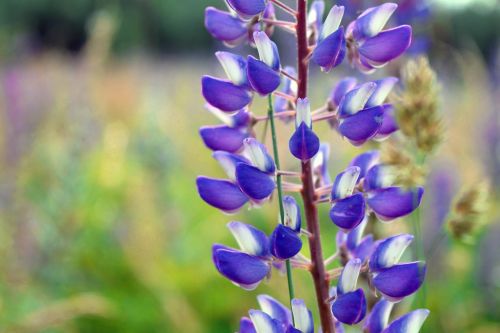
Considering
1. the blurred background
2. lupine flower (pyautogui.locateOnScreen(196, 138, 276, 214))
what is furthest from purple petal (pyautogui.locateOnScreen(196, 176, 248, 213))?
the blurred background

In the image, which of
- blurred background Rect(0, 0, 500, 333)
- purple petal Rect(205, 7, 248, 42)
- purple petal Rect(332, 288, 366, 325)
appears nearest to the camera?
purple petal Rect(332, 288, 366, 325)

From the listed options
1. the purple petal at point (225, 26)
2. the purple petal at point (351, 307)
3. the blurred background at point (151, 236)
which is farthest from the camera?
the blurred background at point (151, 236)

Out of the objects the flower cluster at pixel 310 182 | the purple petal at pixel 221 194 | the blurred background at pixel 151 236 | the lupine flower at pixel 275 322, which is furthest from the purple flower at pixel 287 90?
the blurred background at pixel 151 236

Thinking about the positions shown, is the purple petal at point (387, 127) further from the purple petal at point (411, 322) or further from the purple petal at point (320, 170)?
the purple petal at point (411, 322)

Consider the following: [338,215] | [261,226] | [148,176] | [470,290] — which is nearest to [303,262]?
[338,215]

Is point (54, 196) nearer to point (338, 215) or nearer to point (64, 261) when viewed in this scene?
point (64, 261)

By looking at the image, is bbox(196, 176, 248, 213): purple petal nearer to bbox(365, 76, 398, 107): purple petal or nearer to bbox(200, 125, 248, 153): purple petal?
bbox(200, 125, 248, 153): purple petal
